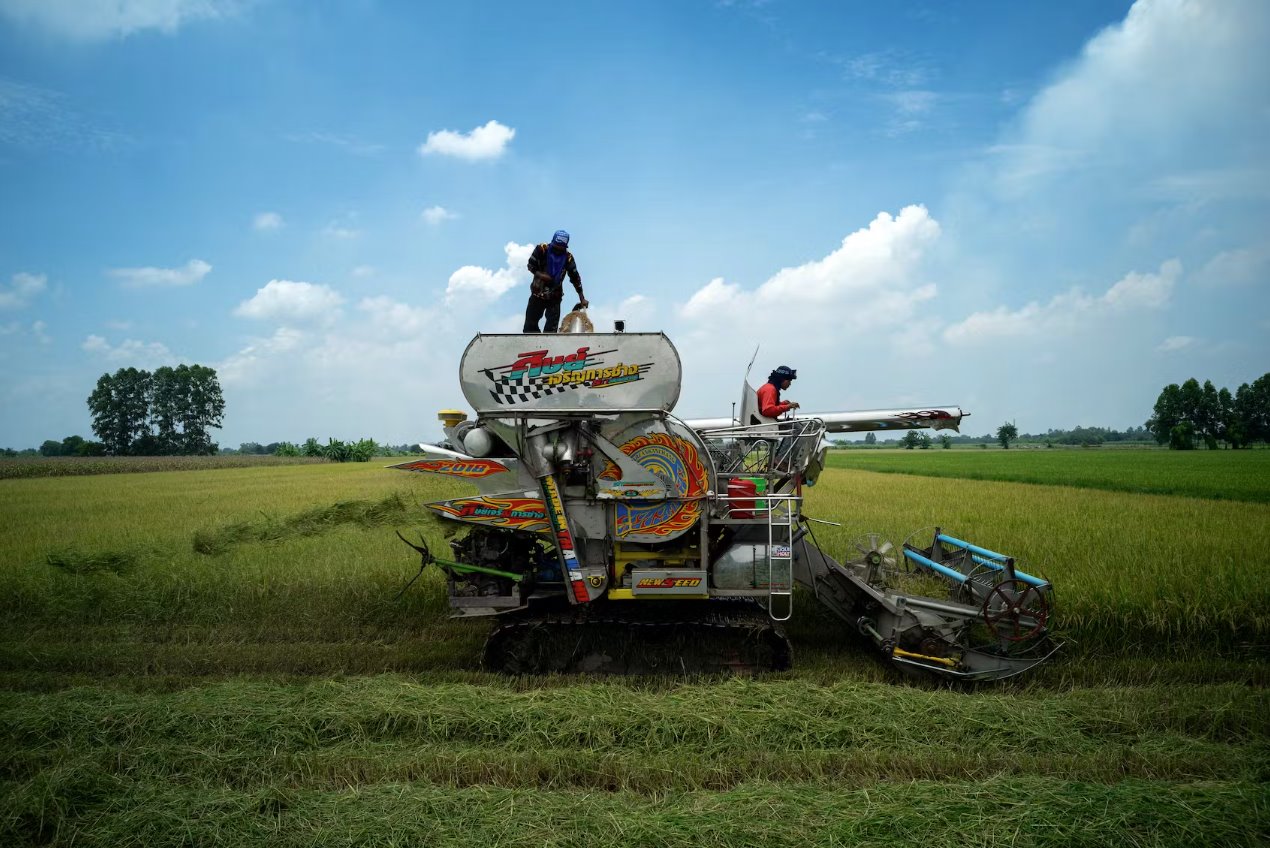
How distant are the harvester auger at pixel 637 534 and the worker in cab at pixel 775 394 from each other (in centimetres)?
22

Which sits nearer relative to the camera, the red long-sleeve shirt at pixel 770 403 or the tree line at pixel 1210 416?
the red long-sleeve shirt at pixel 770 403

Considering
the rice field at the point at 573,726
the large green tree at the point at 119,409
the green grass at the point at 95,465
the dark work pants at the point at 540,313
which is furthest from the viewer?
the large green tree at the point at 119,409

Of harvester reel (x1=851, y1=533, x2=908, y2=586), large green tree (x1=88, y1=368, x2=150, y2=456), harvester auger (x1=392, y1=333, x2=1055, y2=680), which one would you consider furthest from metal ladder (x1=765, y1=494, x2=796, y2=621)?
large green tree (x1=88, y1=368, x2=150, y2=456)

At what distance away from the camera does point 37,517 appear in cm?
1378

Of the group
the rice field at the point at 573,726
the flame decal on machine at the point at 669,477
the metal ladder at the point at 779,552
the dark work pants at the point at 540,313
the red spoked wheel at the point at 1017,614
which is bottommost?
the rice field at the point at 573,726

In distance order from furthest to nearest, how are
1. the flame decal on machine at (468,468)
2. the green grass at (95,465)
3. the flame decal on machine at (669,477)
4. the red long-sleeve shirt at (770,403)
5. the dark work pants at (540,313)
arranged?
the green grass at (95,465) → the dark work pants at (540,313) → the red long-sleeve shirt at (770,403) → the flame decal on machine at (468,468) → the flame decal on machine at (669,477)

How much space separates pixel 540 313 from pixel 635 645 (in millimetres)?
3690

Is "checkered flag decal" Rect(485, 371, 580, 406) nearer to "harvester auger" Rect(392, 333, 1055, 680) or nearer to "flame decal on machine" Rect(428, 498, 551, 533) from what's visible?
"harvester auger" Rect(392, 333, 1055, 680)

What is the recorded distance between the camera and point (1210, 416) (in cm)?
5697

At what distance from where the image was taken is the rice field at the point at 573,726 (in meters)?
3.97

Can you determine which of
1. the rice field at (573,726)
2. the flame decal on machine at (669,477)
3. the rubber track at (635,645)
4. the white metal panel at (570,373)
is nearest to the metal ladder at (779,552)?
the rubber track at (635,645)

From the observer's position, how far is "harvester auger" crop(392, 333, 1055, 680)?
6352 millimetres

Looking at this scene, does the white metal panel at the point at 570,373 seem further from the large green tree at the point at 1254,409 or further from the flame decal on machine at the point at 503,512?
the large green tree at the point at 1254,409

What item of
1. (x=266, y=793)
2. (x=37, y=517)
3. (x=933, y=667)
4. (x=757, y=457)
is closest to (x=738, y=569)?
(x=757, y=457)
